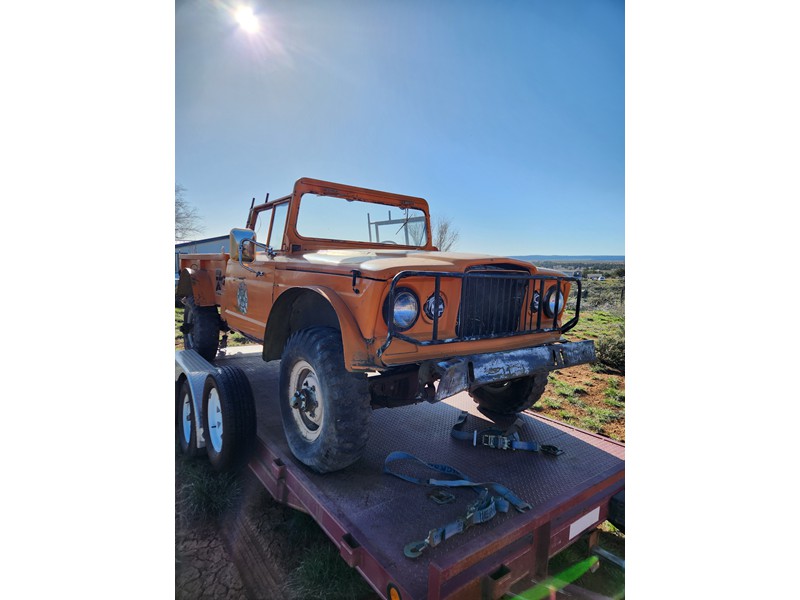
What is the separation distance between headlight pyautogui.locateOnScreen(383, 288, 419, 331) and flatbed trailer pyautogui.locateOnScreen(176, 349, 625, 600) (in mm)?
884

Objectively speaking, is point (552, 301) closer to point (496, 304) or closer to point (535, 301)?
point (535, 301)

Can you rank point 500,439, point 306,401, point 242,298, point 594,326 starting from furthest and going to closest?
point 594,326
point 242,298
point 500,439
point 306,401

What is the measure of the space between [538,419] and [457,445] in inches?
33.3

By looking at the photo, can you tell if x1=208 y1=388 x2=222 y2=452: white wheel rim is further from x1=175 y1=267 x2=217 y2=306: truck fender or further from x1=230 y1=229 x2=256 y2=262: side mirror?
x1=175 y1=267 x2=217 y2=306: truck fender

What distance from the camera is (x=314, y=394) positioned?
2455mm

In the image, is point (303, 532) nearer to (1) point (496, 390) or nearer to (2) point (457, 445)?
(2) point (457, 445)

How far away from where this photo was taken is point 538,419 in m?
3.17

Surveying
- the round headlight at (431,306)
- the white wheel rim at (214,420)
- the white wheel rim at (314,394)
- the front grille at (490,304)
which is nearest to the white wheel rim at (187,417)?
the white wheel rim at (214,420)

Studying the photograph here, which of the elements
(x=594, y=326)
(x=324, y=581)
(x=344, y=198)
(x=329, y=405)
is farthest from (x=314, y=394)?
(x=594, y=326)

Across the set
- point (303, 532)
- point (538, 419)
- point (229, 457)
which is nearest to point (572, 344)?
point (538, 419)

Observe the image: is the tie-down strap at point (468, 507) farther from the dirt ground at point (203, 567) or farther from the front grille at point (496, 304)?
the dirt ground at point (203, 567)

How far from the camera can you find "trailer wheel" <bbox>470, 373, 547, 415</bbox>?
10.0 feet

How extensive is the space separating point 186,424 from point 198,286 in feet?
6.87

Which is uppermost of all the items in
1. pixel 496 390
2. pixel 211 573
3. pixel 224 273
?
pixel 224 273
